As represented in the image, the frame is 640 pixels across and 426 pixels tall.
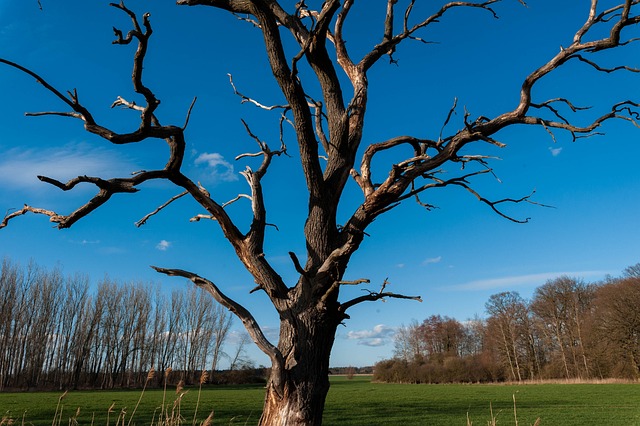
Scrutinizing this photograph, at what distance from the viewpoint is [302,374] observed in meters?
3.04

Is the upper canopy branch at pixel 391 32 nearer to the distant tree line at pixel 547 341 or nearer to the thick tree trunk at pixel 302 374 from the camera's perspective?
the thick tree trunk at pixel 302 374

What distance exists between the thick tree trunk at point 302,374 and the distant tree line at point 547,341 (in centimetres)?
4641

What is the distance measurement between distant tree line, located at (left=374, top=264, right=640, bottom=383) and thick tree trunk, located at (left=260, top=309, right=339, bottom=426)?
1827 inches

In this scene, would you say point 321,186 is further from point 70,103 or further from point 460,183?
point 70,103

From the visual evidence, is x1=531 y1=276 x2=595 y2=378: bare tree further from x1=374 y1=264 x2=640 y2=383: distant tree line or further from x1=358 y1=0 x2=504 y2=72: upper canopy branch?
x1=358 y1=0 x2=504 y2=72: upper canopy branch

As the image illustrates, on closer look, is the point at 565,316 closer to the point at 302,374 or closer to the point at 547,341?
the point at 547,341

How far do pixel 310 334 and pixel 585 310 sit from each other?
56916 mm

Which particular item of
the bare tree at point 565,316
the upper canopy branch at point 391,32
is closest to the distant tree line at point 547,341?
the bare tree at point 565,316

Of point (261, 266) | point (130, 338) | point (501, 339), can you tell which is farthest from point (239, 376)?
point (261, 266)

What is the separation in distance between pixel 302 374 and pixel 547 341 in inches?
2230

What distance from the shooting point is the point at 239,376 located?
6869 centimetres

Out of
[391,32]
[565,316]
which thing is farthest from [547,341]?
[391,32]

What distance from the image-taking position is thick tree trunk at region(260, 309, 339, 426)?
3004 mm

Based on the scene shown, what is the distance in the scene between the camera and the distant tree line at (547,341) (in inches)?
1640
